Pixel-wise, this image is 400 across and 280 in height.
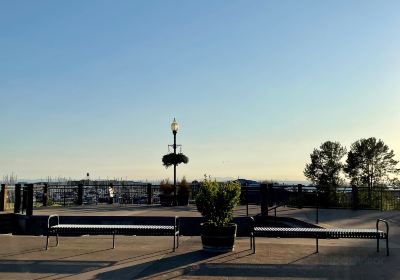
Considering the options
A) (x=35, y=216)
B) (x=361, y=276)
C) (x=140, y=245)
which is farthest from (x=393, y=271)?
(x=35, y=216)

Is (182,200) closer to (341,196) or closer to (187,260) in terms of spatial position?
(341,196)

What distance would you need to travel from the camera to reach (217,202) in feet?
36.7

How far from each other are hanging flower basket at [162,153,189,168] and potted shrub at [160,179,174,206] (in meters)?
1.48

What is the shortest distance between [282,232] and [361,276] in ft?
8.77

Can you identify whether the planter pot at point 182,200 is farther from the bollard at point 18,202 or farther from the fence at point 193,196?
the bollard at point 18,202

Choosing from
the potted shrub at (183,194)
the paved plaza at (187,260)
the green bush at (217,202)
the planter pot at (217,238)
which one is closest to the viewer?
the paved plaza at (187,260)

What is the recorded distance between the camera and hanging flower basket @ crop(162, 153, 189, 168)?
29.8 meters

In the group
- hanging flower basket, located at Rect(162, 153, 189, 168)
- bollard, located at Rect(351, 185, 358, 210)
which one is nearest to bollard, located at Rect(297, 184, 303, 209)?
bollard, located at Rect(351, 185, 358, 210)

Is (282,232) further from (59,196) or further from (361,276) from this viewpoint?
(59,196)

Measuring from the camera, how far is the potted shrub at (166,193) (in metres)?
27.7

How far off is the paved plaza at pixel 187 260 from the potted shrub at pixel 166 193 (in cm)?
1373

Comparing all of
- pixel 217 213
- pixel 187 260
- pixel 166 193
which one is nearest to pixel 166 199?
pixel 166 193

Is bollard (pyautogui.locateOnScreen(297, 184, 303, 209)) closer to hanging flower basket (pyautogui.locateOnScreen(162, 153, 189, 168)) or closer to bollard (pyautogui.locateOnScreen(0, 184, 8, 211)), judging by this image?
hanging flower basket (pyautogui.locateOnScreen(162, 153, 189, 168))

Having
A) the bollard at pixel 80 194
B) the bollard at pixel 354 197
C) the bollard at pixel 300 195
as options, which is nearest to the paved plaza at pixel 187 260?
the bollard at pixel 354 197
